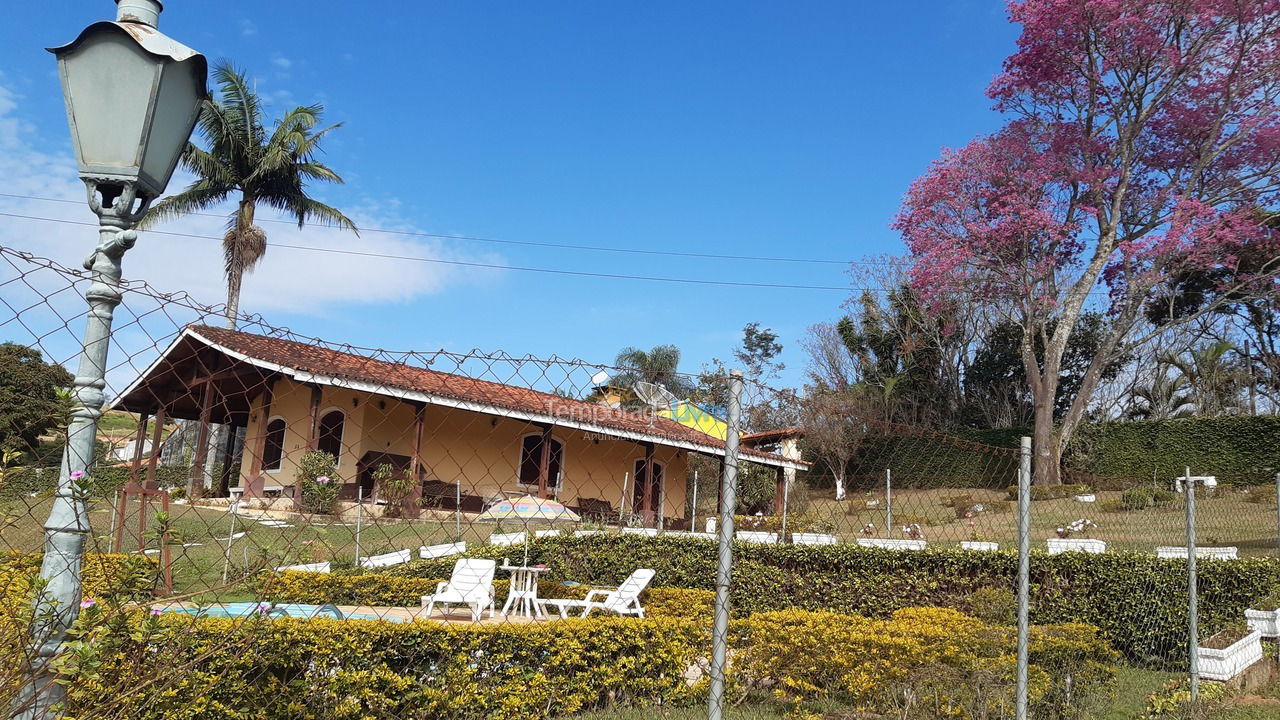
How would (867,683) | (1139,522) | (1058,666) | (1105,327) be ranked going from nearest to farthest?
1. (867,683)
2. (1058,666)
3. (1139,522)
4. (1105,327)

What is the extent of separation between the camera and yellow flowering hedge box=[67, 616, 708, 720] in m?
4.34

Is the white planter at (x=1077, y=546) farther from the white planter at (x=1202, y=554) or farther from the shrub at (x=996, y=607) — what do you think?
the shrub at (x=996, y=607)

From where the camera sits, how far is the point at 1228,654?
675 centimetres

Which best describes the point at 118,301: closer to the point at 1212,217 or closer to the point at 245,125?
the point at 245,125

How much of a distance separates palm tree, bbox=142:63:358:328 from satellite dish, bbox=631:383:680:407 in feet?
73.9

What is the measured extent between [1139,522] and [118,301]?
18711 millimetres

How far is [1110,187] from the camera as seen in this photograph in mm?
24344

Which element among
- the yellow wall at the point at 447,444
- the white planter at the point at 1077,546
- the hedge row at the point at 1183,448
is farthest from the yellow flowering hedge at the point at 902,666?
the hedge row at the point at 1183,448

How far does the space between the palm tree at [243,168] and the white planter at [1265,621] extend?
76.6 ft

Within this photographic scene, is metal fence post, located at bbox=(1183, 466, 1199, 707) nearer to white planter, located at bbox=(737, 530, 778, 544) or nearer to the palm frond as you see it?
white planter, located at bbox=(737, 530, 778, 544)

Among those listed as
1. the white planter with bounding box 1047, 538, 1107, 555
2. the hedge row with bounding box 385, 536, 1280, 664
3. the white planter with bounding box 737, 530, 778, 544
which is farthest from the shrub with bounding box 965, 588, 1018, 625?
the white planter with bounding box 737, 530, 778, 544

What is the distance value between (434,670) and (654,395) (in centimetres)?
269

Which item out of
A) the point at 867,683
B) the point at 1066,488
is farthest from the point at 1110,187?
the point at 867,683

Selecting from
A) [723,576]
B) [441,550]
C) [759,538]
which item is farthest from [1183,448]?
[723,576]
